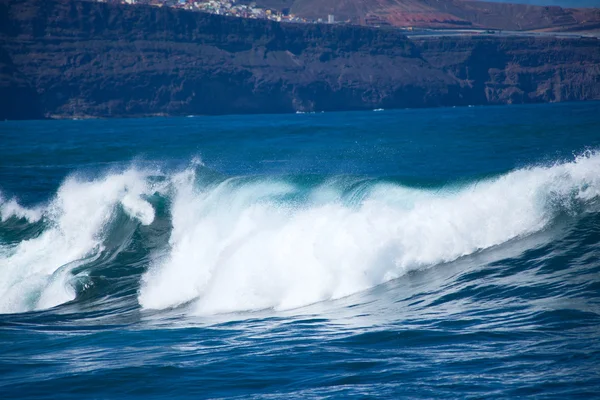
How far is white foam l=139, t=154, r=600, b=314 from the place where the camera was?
12422 mm

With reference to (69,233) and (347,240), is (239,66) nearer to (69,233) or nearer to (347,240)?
(69,233)

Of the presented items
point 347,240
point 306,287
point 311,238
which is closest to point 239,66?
point 311,238

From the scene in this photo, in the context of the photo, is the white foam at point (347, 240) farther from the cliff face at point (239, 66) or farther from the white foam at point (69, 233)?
the cliff face at point (239, 66)

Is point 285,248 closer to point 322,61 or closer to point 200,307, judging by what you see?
point 200,307

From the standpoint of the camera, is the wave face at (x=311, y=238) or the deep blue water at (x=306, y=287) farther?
the wave face at (x=311, y=238)

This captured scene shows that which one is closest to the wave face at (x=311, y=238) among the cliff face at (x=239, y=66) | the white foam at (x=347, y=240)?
the white foam at (x=347, y=240)

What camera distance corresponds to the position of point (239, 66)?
136 metres

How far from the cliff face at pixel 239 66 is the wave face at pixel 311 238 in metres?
111

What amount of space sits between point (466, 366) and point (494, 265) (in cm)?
467

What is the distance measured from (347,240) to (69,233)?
9034 mm

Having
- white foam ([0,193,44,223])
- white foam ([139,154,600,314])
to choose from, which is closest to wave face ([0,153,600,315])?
white foam ([139,154,600,314])

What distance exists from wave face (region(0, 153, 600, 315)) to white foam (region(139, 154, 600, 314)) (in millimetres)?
20

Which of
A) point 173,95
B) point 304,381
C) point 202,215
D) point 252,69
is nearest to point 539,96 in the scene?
point 252,69

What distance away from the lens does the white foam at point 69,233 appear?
637 inches
